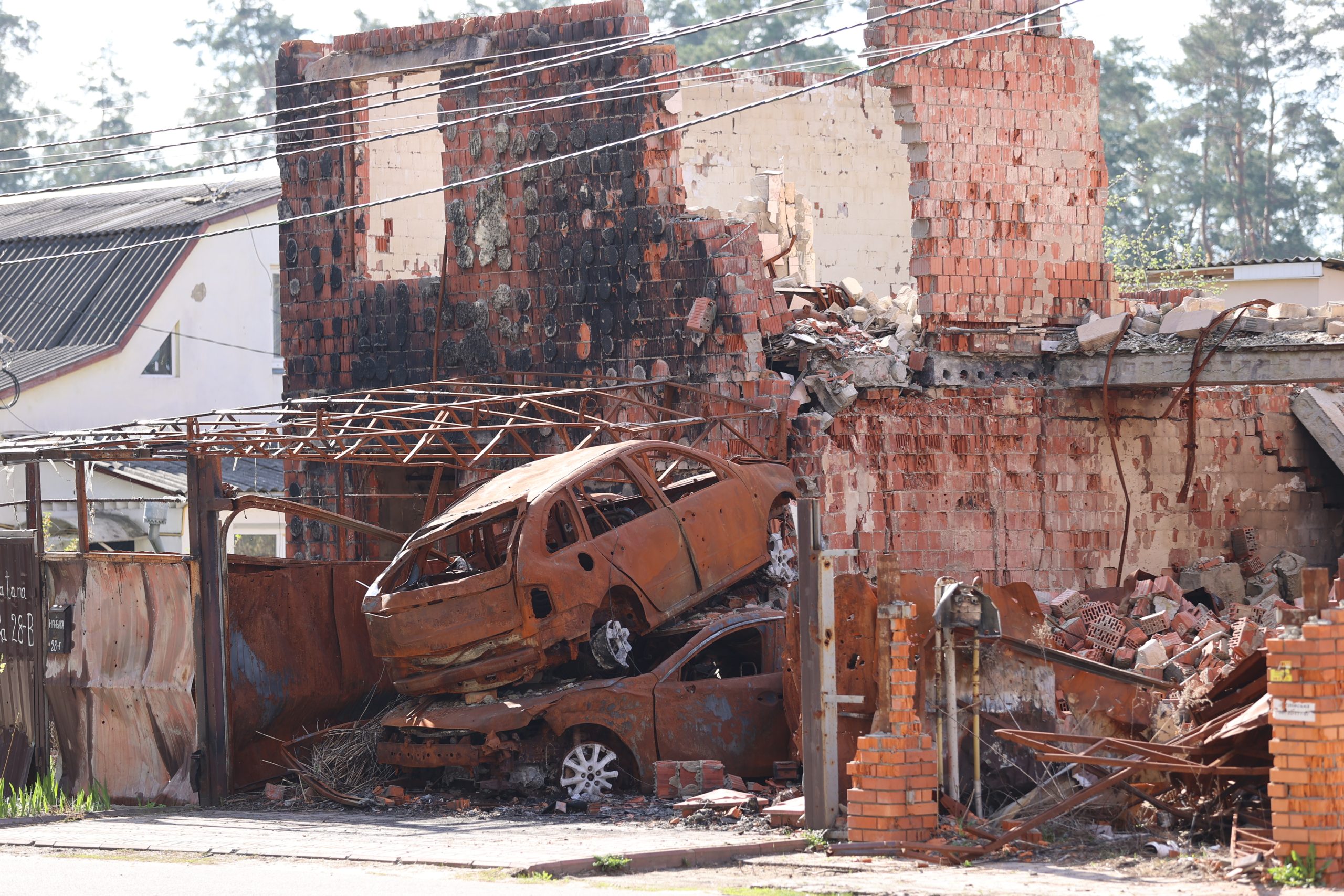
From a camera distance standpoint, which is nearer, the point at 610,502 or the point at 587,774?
the point at 587,774

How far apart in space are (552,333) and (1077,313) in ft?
16.6

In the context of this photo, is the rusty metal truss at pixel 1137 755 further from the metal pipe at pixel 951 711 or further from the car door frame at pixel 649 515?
the car door frame at pixel 649 515

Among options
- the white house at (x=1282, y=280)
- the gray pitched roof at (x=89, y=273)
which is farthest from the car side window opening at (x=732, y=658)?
the gray pitched roof at (x=89, y=273)

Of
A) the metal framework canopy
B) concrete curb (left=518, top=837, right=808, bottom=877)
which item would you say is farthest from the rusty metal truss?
the metal framework canopy

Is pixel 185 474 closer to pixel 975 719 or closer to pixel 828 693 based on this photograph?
pixel 828 693

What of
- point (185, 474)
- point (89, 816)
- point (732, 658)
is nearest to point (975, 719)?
point (732, 658)

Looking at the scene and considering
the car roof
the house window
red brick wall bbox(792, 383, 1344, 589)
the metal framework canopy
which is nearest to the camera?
the car roof

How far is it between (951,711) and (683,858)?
1.68m

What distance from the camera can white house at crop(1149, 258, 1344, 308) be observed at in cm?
2736

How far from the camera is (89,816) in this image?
511 inches

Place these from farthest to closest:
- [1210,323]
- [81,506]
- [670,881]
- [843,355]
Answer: [843,355], [1210,323], [81,506], [670,881]

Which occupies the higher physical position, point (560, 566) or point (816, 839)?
point (560, 566)

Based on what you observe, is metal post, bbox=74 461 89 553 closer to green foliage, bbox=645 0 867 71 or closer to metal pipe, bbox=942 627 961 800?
metal pipe, bbox=942 627 961 800

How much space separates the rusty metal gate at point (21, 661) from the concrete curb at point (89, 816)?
137 centimetres
